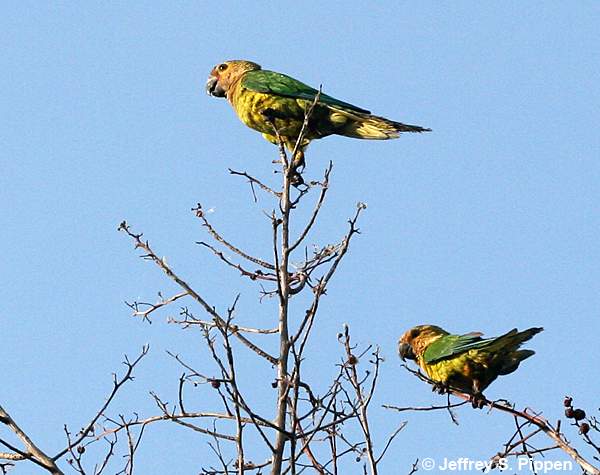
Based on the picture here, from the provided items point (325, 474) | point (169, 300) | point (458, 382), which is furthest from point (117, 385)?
point (458, 382)

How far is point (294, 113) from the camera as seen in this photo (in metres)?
8.06

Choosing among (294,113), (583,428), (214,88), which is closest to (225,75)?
(214,88)

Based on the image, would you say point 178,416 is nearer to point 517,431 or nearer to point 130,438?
point 130,438

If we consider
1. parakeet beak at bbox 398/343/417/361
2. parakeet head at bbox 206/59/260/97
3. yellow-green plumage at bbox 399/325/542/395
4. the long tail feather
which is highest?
parakeet head at bbox 206/59/260/97

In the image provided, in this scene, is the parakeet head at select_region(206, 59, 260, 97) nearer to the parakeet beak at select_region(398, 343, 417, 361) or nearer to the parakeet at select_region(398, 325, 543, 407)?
the parakeet beak at select_region(398, 343, 417, 361)

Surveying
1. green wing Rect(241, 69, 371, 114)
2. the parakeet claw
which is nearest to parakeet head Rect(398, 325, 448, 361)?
the parakeet claw

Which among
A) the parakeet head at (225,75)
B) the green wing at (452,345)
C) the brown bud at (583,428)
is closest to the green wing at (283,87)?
the parakeet head at (225,75)

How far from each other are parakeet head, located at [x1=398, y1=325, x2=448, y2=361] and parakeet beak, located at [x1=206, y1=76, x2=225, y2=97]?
3136mm

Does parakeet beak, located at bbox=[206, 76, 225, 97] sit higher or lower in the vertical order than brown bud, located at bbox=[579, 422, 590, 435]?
higher

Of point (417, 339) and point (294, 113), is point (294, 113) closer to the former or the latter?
point (294, 113)

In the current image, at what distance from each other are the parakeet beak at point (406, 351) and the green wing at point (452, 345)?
39 cm

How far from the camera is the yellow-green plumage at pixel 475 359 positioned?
6543mm

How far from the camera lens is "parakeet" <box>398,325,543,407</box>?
6535 millimetres

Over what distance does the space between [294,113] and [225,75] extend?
155 cm
